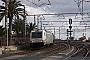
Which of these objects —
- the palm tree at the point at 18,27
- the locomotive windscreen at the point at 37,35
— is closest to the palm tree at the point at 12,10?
the locomotive windscreen at the point at 37,35

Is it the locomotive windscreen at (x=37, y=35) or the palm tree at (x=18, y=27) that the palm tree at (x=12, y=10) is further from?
the palm tree at (x=18, y=27)

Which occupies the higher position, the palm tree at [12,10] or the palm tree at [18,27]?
the palm tree at [12,10]

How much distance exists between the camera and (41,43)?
48375mm

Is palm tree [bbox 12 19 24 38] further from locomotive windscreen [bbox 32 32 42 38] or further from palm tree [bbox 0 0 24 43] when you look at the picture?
locomotive windscreen [bbox 32 32 42 38]

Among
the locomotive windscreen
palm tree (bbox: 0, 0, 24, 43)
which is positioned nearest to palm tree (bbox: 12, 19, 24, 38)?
palm tree (bbox: 0, 0, 24, 43)

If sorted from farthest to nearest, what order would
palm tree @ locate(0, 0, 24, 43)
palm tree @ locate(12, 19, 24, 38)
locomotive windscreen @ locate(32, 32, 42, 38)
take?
palm tree @ locate(12, 19, 24, 38) → palm tree @ locate(0, 0, 24, 43) → locomotive windscreen @ locate(32, 32, 42, 38)

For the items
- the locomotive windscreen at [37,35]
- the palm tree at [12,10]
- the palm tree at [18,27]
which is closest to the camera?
Answer: the locomotive windscreen at [37,35]

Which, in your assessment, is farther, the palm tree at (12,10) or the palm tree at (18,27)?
the palm tree at (18,27)

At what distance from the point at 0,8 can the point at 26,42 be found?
10694 mm

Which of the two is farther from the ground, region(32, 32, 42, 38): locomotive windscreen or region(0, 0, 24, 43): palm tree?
region(0, 0, 24, 43): palm tree

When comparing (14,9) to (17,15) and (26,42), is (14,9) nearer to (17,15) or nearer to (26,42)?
(17,15)

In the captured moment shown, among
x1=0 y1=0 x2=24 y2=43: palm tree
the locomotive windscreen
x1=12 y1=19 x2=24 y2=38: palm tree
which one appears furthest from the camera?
x1=12 y1=19 x2=24 y2=38: palm tree

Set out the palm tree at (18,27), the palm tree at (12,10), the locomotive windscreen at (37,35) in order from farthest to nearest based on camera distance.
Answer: the palm tree at (18,27), the palm tree at (12,10), the locomotive windscreen at (37,35)

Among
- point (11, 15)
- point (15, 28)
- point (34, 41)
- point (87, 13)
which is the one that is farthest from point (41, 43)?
point (15, 28)
